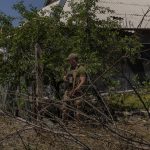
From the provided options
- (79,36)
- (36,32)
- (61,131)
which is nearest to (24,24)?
(36,32)

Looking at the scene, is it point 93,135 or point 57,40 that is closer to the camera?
point 93,135

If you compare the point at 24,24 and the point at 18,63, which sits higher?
the point at 24,24

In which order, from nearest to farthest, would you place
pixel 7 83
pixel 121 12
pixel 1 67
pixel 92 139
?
pixel 92 139 → pixel 7 83 → pixel 1 67 → pixel 121 12

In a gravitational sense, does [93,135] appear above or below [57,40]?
below

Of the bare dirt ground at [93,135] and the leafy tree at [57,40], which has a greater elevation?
the leafy tree at [57,40]

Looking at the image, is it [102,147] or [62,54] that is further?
[62,54]

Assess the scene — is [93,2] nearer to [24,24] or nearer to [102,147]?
[24,24]

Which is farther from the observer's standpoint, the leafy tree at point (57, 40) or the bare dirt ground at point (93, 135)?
the leafy tree at point (57, 40)

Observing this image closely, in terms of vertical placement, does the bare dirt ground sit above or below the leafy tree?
below

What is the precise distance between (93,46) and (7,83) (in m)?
2.47

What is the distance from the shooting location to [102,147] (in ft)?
21.3

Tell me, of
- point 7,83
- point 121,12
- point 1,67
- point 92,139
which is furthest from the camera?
point 121,12

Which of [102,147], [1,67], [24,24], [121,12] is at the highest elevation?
[121,12]

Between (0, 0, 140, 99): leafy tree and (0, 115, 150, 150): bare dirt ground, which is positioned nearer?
(0, 115, 150, 150): bare dirt ground
